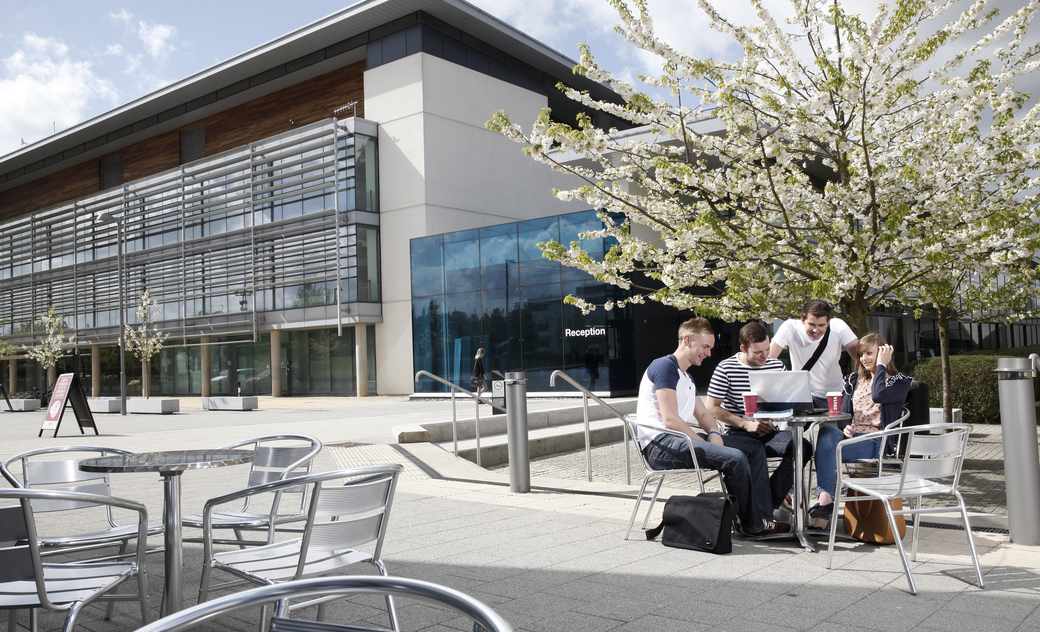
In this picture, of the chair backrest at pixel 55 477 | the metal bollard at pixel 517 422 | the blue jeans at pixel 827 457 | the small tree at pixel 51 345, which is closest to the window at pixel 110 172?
the small tree at pixel 51 345

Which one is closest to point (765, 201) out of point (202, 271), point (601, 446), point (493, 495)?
point (493, 495)

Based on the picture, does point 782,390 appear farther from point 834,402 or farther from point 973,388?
point 973,388

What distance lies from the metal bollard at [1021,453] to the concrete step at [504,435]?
5.78 meters

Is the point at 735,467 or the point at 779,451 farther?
the point at 779,451

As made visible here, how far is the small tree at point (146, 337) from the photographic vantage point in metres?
35.6

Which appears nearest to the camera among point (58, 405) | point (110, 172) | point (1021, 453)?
point (1021, 453)

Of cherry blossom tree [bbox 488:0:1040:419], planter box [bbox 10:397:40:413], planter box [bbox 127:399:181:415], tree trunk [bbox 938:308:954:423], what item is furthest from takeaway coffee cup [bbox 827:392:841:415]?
planter box [bbox 10:397:40:413]

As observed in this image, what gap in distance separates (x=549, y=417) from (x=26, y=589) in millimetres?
12465

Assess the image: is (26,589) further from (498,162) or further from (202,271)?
(202,271)

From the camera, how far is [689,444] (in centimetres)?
→ 525

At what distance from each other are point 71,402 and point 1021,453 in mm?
16663

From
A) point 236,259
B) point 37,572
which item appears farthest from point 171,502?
point 236,259

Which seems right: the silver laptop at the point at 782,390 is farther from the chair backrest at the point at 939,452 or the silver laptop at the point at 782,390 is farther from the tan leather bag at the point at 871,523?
the chair backrest at the point at 939,452

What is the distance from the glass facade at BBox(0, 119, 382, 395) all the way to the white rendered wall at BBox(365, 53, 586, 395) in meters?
0.84
